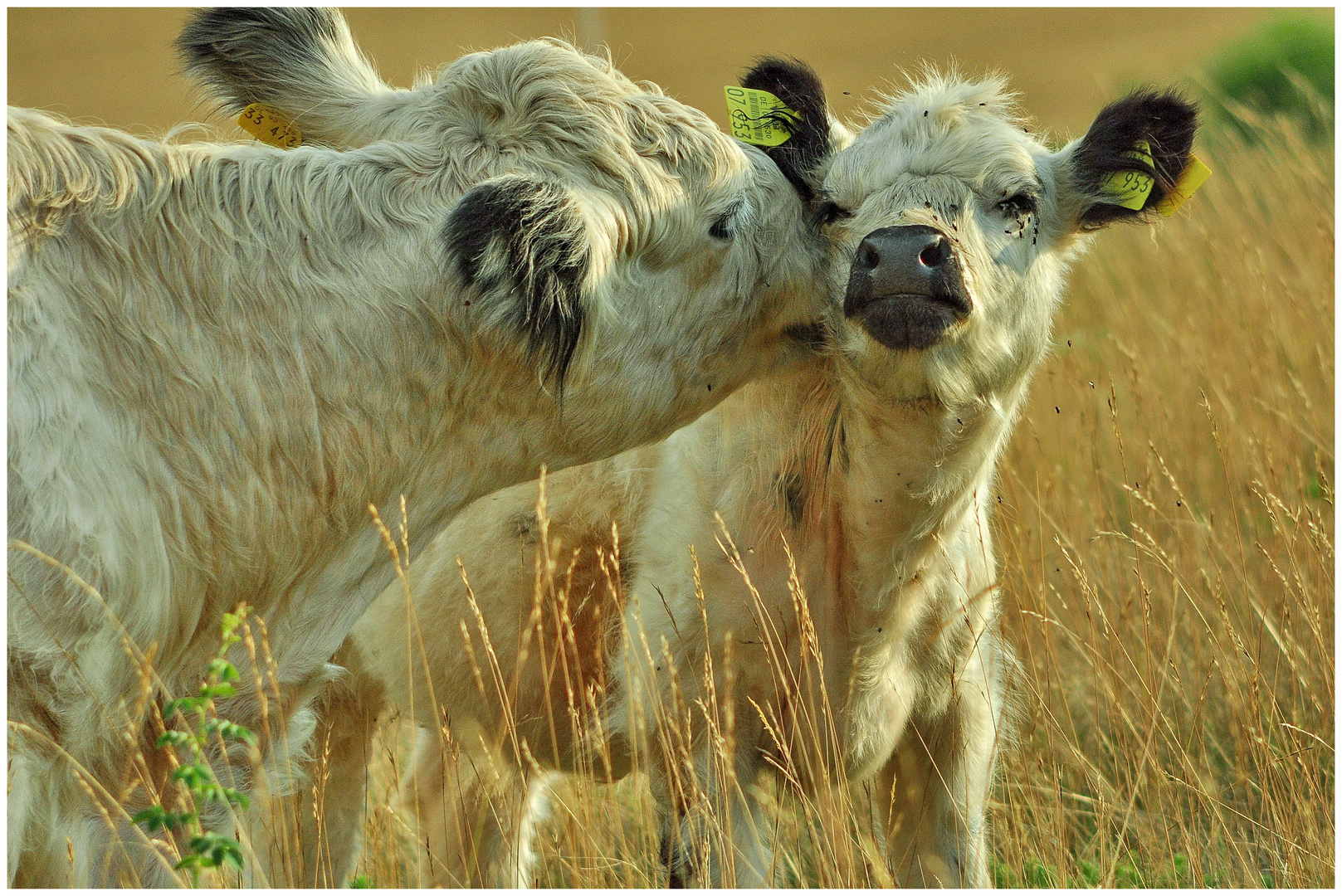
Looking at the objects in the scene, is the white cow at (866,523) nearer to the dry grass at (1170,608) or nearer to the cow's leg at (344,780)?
the dry grass at (1170,608)

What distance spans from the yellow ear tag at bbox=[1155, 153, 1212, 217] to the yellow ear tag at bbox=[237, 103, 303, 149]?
210 centimetres

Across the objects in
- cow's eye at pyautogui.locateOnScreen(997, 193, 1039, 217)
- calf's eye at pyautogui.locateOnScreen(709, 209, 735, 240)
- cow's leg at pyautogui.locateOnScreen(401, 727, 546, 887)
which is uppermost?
calf's eye at pyautogui.locateOnScreen(709, 209, 735, 240)

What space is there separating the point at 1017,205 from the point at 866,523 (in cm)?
86

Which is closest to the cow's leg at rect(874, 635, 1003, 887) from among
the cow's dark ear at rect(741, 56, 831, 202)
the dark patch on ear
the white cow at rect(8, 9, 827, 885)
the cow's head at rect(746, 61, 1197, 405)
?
the cow's head at rect(746, 61, 1197, 405)

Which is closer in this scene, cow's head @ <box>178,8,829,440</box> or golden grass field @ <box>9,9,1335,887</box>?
cow's head @ <box>178,8,829,440</box>

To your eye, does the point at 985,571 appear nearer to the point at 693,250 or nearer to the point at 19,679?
the point at 693,250

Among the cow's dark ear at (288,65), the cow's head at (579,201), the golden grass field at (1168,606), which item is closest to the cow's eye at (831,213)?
the cow's head at (579,201)

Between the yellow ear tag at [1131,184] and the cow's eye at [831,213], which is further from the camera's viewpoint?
the yellow ear tag at [1131,184]

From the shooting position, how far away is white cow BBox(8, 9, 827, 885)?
70.5 inches

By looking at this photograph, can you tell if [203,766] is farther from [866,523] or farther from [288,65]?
[866,523]

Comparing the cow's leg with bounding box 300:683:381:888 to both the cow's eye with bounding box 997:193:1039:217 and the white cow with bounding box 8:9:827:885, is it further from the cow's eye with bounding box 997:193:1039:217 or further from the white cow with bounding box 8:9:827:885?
the cow's eye with bounding box 997:193:1039:217

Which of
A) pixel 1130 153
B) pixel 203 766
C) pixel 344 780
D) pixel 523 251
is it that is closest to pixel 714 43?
pixel 1130 153

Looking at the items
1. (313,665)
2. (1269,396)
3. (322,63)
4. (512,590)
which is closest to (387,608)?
(512,590)

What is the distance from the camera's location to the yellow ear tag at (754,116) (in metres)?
2.76
